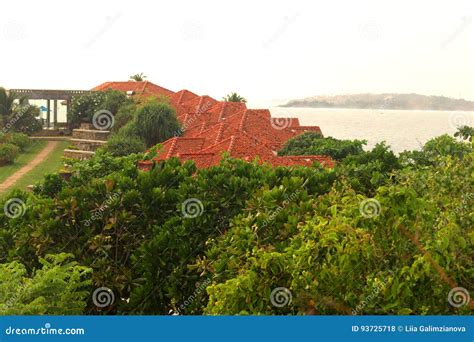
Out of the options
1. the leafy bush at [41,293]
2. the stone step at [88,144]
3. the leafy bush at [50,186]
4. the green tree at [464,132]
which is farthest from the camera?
the stone step at [88,144]

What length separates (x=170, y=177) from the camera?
17.2 metres

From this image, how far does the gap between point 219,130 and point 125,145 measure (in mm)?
6020

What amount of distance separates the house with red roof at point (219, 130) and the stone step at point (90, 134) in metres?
5.28

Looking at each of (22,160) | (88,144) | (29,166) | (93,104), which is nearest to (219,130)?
(88,144)

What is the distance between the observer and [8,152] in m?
50.7

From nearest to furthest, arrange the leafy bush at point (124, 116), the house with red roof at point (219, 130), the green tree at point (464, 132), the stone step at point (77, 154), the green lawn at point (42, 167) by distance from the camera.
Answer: the green tree at point (464, 132) < the house with red roof at point (219, 130) < the green lawn at point (42, 167) < the stone step at point (77, 154) < the leafy bush at point (124, 116)

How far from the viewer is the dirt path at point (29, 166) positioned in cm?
4572

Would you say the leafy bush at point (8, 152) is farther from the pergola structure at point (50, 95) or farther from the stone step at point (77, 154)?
the pergola structure at point (50, 95)

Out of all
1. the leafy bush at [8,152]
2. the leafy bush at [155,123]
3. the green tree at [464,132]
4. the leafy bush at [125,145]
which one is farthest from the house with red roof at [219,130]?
the leafy bush at [8,152]

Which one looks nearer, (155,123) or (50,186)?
(50,186)

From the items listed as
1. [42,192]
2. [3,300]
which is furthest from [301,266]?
[42,192]

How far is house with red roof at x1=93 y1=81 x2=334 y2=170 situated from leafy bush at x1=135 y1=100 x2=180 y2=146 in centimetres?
84

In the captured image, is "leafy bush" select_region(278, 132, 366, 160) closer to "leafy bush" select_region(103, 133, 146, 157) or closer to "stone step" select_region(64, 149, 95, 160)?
"leafy bush" select_region(103, 133, 146, 157)

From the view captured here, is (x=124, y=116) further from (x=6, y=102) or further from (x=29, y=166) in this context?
(x=6, y=102)
